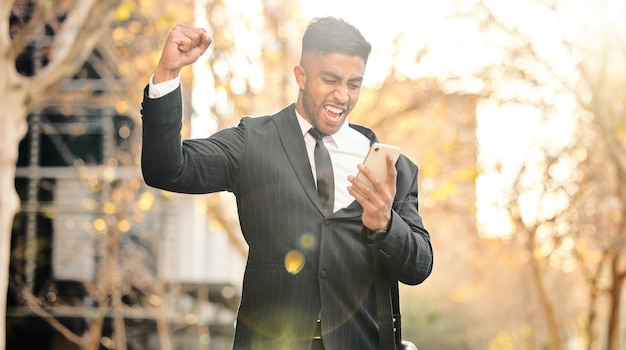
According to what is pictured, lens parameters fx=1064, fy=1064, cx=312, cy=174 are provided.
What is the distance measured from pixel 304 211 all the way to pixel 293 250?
117mm

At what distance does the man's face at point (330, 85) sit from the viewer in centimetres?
315

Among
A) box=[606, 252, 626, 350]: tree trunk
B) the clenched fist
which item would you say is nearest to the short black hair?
the clenched fist

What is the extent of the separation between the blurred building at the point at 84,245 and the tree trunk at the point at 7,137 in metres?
7.80

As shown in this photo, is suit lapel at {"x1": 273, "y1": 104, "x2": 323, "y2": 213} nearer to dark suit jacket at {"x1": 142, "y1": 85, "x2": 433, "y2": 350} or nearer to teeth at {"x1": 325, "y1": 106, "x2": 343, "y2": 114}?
dark suit jacket at {"x1": 142, "y1": 85, "x2": 433, "y2": 350}

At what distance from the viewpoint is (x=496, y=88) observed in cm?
1390

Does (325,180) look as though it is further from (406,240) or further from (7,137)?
(7,137)

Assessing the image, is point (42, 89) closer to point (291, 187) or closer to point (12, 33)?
point (291, 187)

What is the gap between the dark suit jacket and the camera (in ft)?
9.98

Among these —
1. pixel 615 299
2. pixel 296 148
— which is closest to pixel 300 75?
pixel 296 148

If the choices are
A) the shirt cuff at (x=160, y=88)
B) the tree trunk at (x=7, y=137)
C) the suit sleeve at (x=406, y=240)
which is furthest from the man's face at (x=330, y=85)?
the tree trunk at (x=7, y=137)

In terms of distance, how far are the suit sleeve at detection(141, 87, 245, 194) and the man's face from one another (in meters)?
0.24

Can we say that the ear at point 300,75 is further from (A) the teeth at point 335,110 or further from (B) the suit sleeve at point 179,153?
(B) the suit sleeve at point 179,153

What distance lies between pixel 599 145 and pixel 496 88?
2390 mm

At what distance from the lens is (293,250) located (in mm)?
3082
